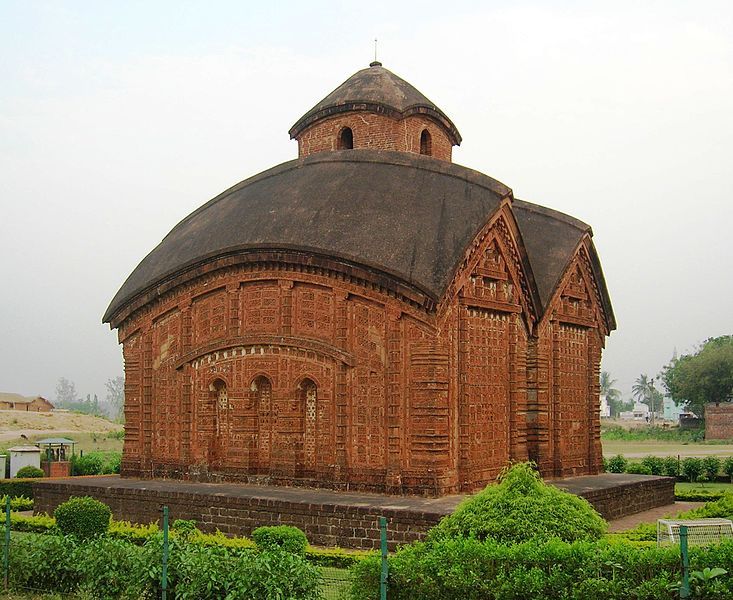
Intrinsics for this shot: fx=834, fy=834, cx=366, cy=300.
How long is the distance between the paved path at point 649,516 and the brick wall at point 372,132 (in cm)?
893

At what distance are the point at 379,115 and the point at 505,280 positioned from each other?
518 centimetres

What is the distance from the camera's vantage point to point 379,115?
18516 millimetres

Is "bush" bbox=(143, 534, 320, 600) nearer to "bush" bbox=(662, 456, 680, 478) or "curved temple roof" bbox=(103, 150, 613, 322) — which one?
"curved temple roof" bbox=(103, 150, 613, 322)

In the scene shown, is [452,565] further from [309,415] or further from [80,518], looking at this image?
[309,415]

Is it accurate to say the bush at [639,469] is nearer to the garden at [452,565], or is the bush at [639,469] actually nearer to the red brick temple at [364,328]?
the red brick temple at [364,328]

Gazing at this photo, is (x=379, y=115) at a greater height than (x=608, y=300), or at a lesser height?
greater

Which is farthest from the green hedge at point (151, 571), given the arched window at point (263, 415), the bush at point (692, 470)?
the bush at point (692, 470)

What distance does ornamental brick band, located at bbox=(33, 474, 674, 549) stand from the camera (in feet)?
40.1

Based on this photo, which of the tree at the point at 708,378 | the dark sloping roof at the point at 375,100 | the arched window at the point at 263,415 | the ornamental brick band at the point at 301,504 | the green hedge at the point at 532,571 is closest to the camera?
the green hedge at the point at 532,571

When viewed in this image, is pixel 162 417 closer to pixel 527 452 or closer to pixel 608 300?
pixel 527 452

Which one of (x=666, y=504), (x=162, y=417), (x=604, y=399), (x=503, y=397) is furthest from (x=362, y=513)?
(x=604, y=399)

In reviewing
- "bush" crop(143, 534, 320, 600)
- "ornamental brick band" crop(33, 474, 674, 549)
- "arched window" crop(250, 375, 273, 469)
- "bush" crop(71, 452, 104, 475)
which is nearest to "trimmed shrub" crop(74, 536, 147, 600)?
"bush" crop(143, 534, 320, 600)

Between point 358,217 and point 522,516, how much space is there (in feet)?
24.5

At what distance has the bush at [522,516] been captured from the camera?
852 centimetres
